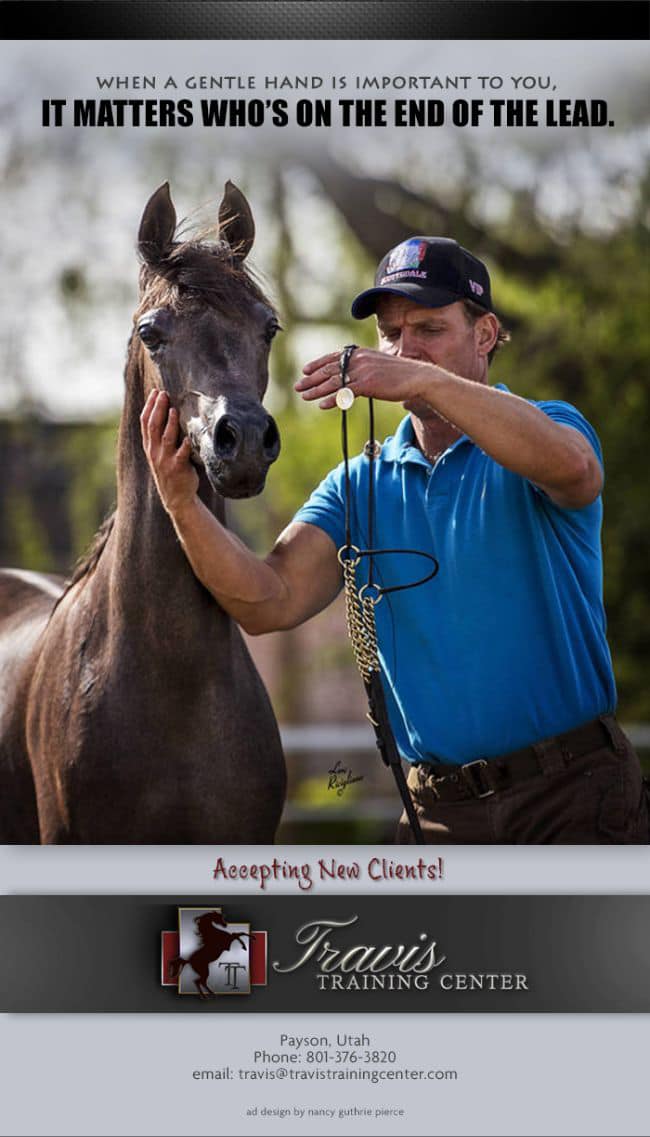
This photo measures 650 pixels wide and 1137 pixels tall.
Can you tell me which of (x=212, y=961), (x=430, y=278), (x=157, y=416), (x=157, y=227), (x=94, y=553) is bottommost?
(x=212, y=961)

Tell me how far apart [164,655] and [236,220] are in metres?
1.11

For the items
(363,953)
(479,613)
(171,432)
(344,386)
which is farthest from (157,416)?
(363,953)

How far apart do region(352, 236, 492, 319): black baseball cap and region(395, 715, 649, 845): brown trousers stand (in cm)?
108

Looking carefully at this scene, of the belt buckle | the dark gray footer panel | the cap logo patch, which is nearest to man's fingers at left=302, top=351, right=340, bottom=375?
the cap logo patch

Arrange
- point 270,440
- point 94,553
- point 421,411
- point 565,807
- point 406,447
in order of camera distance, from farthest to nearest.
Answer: point 94,553 → point 406,447 → point 421,411 → point 565,807 → point 270,440

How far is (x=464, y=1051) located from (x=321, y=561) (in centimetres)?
127

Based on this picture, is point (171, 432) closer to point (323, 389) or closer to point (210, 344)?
point (210, 344)

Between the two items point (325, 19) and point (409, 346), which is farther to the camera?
point (325, 19)

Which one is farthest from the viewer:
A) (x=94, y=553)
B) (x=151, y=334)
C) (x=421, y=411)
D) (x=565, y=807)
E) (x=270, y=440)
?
(x=94, y=553)

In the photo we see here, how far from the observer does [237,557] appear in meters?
2.65

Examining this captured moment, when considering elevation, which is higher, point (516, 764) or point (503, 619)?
point (503, 619)

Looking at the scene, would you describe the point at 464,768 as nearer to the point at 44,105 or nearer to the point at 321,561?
the point at 321,561

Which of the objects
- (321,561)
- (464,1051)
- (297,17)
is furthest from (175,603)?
(297,17)

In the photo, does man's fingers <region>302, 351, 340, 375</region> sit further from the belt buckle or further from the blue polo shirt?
the belt buckle
